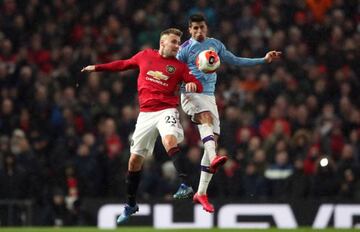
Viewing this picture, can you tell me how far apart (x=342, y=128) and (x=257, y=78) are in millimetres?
1838

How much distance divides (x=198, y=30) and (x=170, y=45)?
0.42m

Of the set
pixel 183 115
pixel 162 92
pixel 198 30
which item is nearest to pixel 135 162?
pixel 162 92

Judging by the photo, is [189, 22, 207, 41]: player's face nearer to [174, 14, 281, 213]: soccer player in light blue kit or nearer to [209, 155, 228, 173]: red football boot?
[174, 14, 281, 213]: soccer player in light blue kit

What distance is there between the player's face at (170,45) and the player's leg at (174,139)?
0.72 meters

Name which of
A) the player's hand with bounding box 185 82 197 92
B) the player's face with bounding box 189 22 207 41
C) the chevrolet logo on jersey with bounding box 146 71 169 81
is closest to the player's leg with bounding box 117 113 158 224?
the chevrolet logo on jersey with bounding box 146 71 169 81

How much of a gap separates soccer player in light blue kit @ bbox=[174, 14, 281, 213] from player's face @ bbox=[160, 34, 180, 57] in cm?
30

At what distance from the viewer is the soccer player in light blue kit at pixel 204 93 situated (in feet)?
55.8

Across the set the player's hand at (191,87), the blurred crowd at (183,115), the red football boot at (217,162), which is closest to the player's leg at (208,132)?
the red football boot at (217,162)

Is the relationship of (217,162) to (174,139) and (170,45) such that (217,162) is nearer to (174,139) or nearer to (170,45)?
(174,139)

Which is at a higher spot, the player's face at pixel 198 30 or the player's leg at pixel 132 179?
the player's face at pixel 198 30

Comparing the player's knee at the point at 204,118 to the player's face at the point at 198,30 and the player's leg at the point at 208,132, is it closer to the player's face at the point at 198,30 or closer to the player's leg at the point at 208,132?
the player's leg at the point at 208,132

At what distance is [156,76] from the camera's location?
55.7 feet

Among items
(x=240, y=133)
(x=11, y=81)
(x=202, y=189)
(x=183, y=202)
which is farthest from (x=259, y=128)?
(x=202, y=189)

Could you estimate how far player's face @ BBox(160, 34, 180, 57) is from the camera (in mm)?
16750
